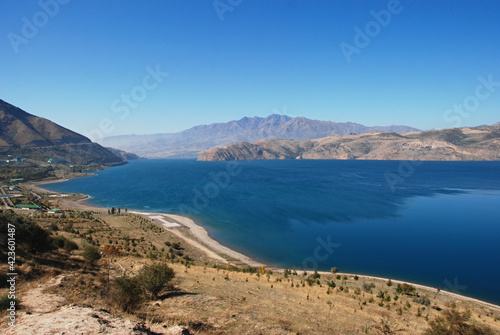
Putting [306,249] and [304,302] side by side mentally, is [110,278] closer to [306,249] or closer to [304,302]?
[304,302]

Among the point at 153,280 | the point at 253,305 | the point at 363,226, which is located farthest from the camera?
the point at 363,226

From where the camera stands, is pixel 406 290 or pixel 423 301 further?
pixel 406 290

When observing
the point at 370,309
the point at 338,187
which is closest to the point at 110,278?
the point at 370,309

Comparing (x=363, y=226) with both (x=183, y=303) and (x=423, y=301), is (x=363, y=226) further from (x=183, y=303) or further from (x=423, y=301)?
(x=183, y=303)

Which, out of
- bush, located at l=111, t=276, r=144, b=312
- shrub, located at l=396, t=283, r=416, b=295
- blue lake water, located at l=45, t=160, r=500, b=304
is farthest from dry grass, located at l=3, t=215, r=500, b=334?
blue lake water, located at l=45, t=160, r=500, b=304

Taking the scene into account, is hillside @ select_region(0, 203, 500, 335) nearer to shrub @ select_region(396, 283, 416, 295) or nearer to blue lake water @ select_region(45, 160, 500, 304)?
shrub @ select_region(396, 283, 416, 295)

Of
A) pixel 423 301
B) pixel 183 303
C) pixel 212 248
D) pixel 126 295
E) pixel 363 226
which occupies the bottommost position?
pixel 363 226

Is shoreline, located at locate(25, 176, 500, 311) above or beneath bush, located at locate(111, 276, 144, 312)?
beneath

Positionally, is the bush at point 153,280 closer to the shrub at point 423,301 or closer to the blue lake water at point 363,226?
the shrub at point 423,301

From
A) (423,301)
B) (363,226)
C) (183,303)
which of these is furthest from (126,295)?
(363,226)
